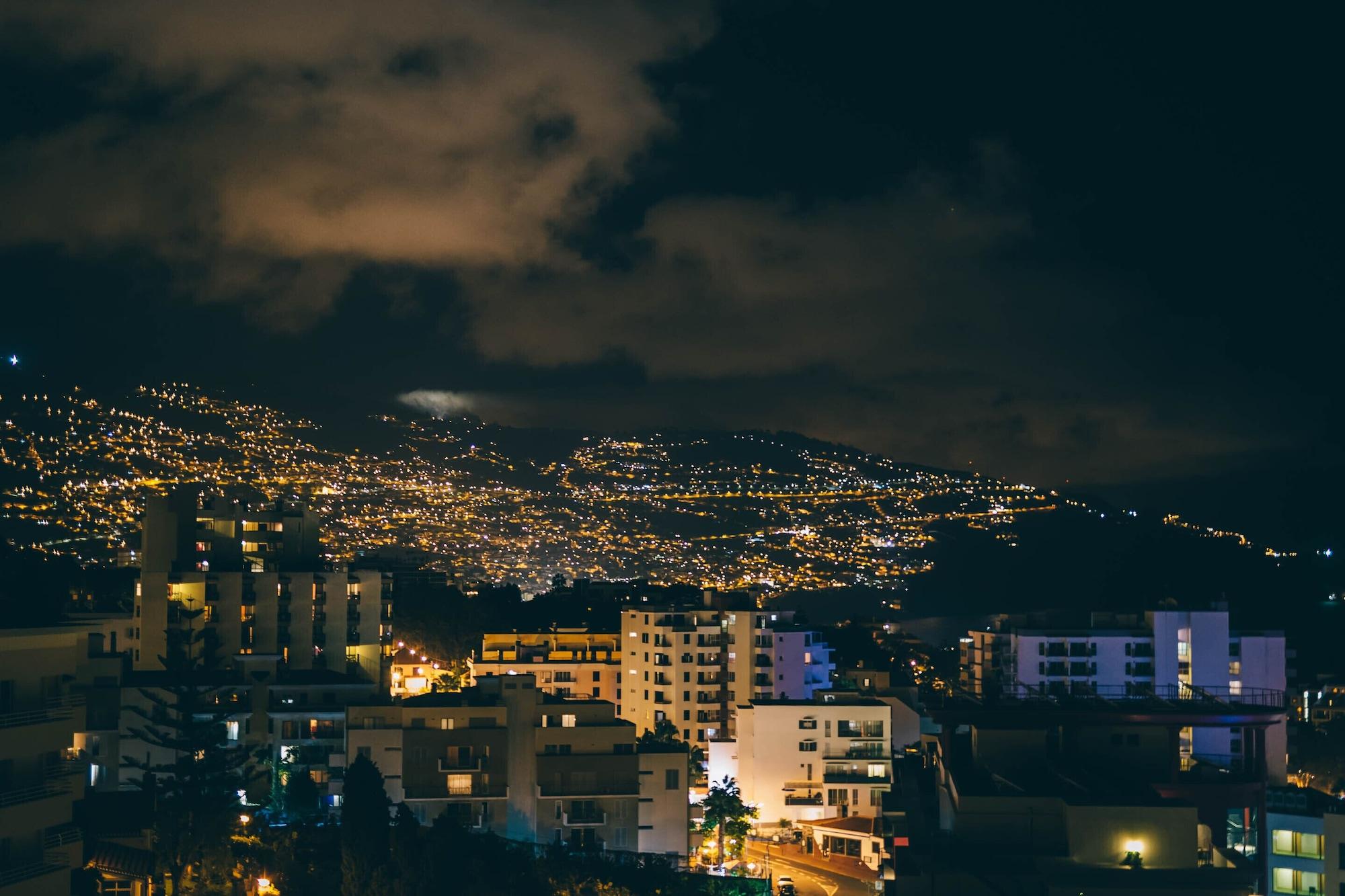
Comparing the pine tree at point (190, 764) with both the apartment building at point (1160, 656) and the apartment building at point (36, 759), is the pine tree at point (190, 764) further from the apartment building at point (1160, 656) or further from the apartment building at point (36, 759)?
the apartment building at point (1160, 656)

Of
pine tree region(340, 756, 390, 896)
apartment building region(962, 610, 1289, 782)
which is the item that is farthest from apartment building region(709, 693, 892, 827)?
pine tree region(340, 756, 390, 896)

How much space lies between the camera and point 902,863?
55.1 ft

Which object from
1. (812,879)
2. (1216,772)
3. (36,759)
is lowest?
(812,879)

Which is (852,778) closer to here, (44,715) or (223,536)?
(223,536)

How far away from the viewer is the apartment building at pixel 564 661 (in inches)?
1823

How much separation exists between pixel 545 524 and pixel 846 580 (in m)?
21.0

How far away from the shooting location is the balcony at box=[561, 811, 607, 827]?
28.8 m

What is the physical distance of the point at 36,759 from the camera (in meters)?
13.5

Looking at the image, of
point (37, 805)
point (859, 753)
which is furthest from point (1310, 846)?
point (37, 805)

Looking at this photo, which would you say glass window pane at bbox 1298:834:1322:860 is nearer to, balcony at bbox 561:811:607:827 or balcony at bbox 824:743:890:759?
balcony at bbox 561:811:607:827

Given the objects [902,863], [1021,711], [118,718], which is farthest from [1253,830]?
[118,718]

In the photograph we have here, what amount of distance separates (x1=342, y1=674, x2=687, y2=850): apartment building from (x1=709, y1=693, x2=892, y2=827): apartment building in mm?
6012

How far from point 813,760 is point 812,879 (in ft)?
17.0

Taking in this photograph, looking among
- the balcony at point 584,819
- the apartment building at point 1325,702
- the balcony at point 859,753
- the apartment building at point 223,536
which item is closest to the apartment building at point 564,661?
the apartment building at point 223,536
